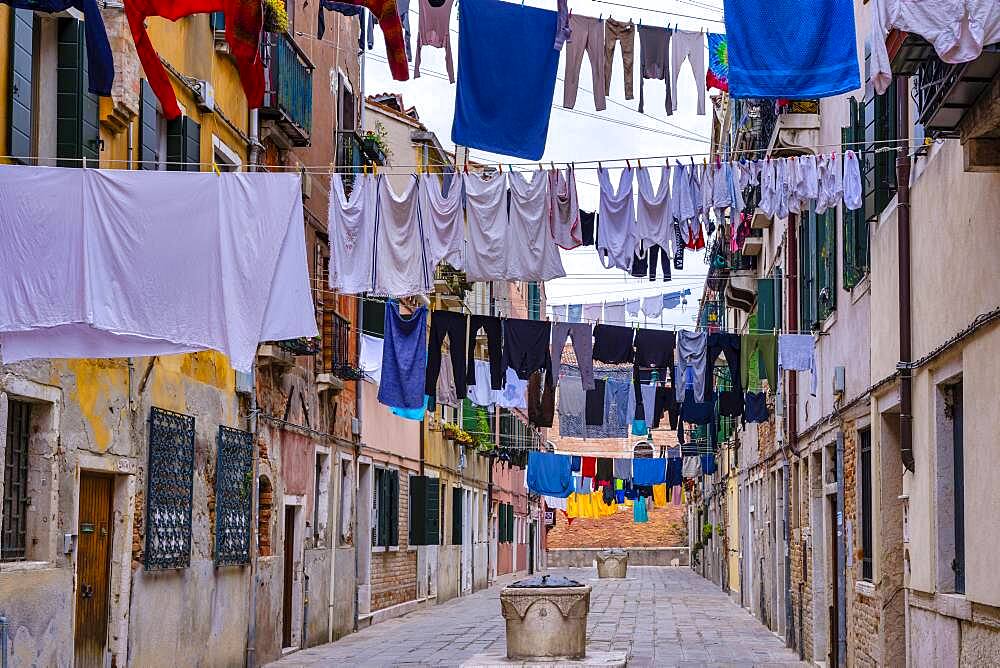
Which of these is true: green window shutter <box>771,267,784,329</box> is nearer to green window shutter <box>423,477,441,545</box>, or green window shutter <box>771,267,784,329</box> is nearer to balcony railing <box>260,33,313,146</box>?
balcony railing <box>260,33,313,146</box>

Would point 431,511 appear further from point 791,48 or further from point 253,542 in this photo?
point 791,48

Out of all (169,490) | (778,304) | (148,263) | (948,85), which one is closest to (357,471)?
(778,304)

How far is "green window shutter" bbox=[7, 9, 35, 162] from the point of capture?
408 inches

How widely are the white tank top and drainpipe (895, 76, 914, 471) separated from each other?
2477mm

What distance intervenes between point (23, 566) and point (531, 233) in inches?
207

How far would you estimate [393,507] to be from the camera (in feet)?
90.1

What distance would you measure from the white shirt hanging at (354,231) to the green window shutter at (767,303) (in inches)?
399

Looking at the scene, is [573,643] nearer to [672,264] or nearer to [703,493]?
[672,264]

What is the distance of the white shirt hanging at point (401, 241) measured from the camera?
1336 cm

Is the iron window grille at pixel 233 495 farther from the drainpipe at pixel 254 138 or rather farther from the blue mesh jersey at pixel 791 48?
the blue mesh jersey at pixel 791 48

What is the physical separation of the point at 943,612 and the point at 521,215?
5078 mm

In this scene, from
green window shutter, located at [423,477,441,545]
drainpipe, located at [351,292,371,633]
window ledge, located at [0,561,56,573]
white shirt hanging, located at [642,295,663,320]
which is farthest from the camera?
white shirt hanging, located at [642,295,663,320]

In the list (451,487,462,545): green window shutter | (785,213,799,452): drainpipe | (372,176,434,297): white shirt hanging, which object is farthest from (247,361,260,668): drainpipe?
(451,487,462,545): green window shutter

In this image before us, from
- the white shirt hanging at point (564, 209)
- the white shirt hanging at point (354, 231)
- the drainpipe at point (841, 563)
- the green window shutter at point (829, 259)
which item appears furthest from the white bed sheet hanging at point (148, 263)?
the drainpipe at point (841, 563)
